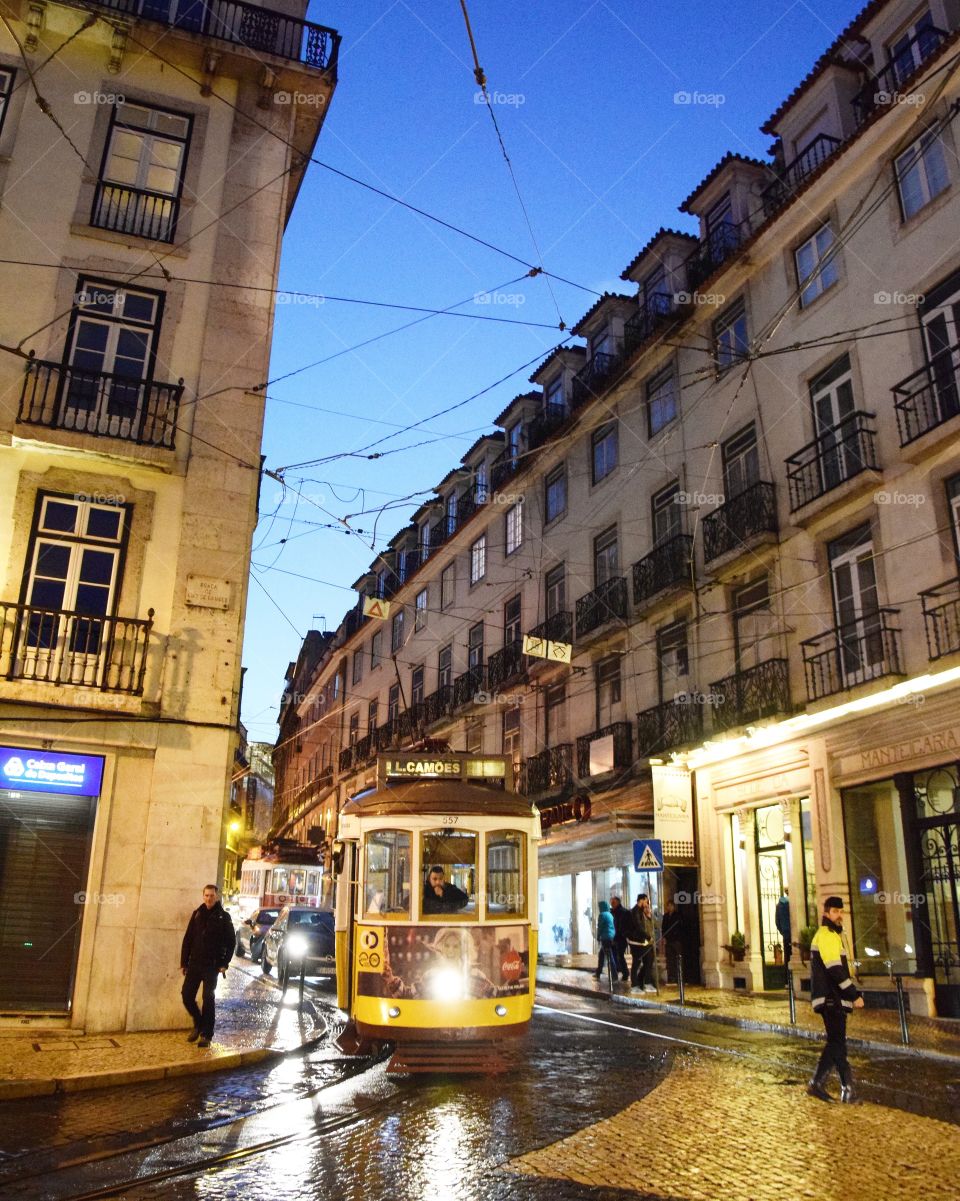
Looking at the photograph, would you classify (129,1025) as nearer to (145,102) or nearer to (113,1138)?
(113,1138)

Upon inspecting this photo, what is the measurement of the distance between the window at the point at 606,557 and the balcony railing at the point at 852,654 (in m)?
7.98

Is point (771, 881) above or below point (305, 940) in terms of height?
above

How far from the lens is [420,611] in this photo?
40438 millimetres

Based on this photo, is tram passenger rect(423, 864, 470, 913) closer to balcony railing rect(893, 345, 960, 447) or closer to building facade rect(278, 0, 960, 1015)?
building facade rect(278, 0, 960, 1015)

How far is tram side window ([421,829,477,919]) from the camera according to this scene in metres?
10.2

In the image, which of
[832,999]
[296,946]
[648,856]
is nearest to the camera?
[832,999]

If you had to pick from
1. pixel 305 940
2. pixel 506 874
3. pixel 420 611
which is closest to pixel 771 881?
pixel 305 940

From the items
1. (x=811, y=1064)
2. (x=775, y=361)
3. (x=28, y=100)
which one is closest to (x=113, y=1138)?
(x=811, y=1064)

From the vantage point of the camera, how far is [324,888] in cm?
3394

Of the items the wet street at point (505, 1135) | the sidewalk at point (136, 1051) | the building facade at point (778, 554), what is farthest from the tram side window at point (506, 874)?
the building facade at point (778, 554)

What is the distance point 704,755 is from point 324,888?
17.5m

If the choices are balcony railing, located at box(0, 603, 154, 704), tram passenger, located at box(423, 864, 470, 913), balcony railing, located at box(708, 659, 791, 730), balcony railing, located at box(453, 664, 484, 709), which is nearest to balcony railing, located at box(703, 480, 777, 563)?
balcony railing, located at box(708, 659, 791, 730)

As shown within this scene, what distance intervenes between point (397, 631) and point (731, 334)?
23975 mm

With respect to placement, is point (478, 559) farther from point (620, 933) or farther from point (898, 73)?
point (898, 73)
